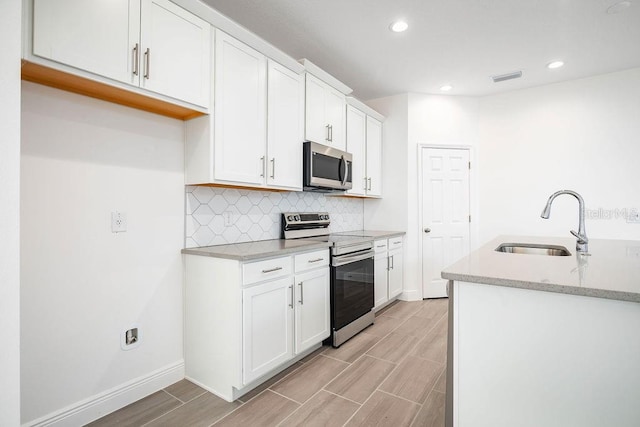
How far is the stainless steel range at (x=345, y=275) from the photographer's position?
8.68 feet

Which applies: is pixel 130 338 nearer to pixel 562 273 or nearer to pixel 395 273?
pixel 562 273

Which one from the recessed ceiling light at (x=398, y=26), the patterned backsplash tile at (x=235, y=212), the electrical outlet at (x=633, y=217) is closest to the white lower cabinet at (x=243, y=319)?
the patterned backsplash tile at (x=235, y=212)

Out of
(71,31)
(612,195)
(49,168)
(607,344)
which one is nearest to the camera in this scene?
(607,344)

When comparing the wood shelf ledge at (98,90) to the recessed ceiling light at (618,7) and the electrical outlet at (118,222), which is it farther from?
the recessed ceiling light at (618,7)

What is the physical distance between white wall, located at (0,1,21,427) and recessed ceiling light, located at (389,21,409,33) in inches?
96.0

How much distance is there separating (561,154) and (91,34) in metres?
4.66

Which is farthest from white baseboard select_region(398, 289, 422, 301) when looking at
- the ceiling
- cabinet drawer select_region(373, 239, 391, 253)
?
the ceiling

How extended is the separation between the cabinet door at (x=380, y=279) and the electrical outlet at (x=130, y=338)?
218cm

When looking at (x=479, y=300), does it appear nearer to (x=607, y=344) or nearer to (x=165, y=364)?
(x=607, y=344)

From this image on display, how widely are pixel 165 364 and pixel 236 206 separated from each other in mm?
1221

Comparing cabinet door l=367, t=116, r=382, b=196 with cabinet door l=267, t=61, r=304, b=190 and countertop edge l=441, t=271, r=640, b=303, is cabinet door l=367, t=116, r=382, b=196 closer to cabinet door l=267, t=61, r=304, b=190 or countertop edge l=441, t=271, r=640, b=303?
cabinet door l=267, t=61, r=304, b=190

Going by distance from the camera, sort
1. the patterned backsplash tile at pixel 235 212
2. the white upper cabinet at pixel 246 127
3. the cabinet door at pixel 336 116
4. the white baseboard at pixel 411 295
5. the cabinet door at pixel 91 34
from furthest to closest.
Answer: the white baseboard at pixel 411 295
the cabinet door at pixel 336 116
the patterned backsplash tile at pixel 235 212
the white upper cabinet at pixel 246 127
the cabinet door at pixel 91 34

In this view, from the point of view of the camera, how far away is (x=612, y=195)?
3.54 m

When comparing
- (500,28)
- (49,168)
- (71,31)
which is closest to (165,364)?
(49,168)
